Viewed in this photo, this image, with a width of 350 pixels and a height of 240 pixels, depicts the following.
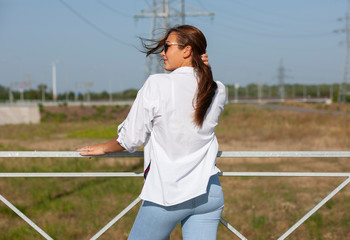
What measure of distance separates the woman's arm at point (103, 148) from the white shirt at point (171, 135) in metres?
0.18

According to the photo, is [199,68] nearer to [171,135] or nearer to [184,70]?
[184,70]

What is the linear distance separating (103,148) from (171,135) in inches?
19.6

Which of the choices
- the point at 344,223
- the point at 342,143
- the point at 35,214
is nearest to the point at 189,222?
the point at 344,223

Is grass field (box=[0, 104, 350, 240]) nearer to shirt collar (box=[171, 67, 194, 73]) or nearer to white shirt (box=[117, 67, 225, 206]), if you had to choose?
white shirt (box=[117, 67, 225, 206])

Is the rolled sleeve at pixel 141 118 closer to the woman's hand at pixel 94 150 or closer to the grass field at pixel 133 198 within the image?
the woman's hand at pixel 94 150

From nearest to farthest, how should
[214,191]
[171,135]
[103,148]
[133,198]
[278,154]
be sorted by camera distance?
[171,135], [214,191], [103,148], [278,154], [133,198]

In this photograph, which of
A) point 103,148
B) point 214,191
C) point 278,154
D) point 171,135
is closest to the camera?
point 171,135

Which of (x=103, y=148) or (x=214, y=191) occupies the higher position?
(x=103, y=148)

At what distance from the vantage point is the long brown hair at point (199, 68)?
1568mm

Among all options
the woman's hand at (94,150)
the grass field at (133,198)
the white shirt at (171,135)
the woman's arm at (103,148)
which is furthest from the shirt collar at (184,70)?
the grass field at (133,198)

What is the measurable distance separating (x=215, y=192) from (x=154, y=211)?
0.96 ft

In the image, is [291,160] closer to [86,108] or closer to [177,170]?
[177,170]

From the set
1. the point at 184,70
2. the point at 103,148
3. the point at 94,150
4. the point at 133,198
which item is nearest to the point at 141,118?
the point at 184,70

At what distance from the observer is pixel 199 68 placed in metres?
1.63
